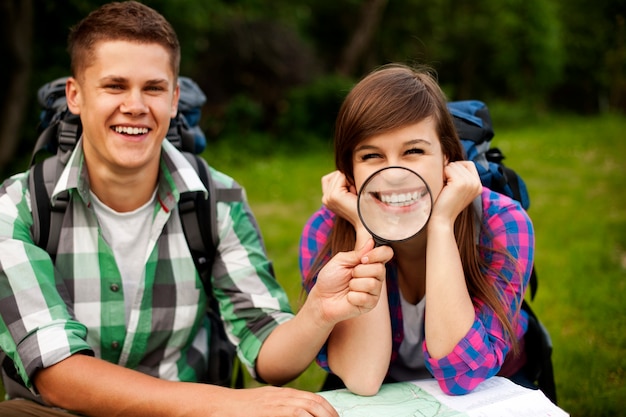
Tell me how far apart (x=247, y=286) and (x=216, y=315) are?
50 centimetres

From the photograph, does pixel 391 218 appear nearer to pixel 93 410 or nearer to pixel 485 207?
pixel 485 207

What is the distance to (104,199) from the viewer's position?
3330 mm

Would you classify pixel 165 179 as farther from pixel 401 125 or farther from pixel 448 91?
pixel 448 91

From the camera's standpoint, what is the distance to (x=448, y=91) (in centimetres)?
2020

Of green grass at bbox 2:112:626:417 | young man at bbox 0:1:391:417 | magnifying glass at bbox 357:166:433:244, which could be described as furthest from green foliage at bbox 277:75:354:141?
magnifying glass at bbox 357:166:433:244

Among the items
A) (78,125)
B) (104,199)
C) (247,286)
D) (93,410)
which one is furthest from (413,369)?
(78,125)

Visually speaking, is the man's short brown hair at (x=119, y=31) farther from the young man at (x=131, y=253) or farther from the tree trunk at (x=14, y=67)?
the tree trunk at (x=14, y=67)

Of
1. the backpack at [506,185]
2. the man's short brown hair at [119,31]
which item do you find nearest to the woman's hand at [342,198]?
the backpack at [506,185]

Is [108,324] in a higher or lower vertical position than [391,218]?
lower

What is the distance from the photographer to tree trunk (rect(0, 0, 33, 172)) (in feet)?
31.0

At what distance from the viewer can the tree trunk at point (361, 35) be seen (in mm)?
19891

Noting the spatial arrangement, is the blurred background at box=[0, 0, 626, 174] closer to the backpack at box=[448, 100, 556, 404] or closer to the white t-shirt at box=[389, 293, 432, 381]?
the backpack at box=[448, 100, 556, 404]

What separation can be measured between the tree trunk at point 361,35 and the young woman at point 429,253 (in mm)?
17417

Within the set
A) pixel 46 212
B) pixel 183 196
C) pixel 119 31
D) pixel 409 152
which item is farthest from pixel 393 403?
pixel 119 31
